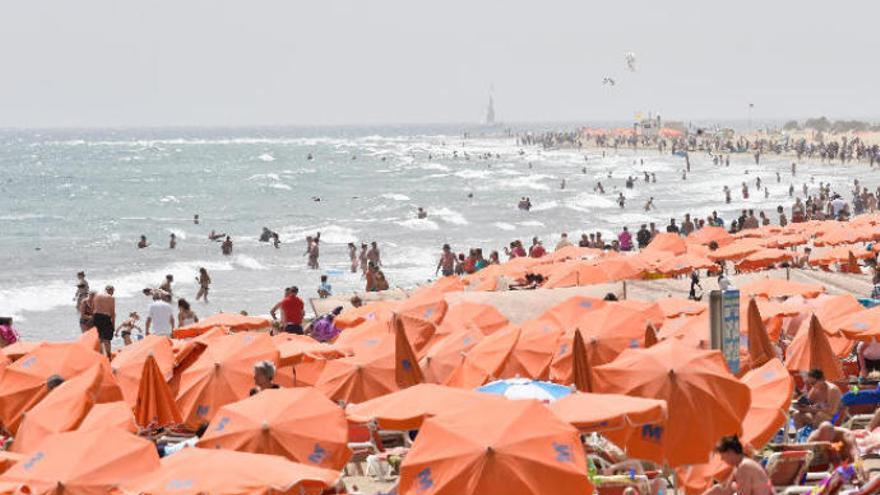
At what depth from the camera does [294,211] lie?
6619cm

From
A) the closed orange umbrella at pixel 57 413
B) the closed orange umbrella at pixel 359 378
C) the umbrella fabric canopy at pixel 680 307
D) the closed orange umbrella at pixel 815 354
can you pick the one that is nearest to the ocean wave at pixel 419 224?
the umbrella fabric canopy at pixel 680 307

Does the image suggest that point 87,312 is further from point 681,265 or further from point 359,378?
point 359,378

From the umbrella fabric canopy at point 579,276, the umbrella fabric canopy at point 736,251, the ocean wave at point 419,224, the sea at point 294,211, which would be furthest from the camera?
the ocean wave at point 419,224

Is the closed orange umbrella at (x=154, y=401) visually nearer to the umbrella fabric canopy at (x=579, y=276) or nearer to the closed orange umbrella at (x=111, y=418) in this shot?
the closed orange umbrella at (x=111, y=418)

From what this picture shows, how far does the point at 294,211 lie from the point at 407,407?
190 ft

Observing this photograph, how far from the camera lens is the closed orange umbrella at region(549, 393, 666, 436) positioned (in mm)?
8414

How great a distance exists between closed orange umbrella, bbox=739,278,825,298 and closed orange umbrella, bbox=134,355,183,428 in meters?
7.11

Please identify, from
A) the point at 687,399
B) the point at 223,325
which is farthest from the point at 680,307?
the point at 223,325

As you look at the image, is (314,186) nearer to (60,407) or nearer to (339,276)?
(339,276)

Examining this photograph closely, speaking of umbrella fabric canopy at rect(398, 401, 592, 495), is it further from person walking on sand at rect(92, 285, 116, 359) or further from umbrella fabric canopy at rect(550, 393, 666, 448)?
person walking on sand at rect(92, 285, 116, 359)

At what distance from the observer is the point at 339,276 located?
36812 millimetres

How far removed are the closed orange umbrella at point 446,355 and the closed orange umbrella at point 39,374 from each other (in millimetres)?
2825

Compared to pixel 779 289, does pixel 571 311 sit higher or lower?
higher

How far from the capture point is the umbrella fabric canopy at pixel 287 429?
28.1 ft
